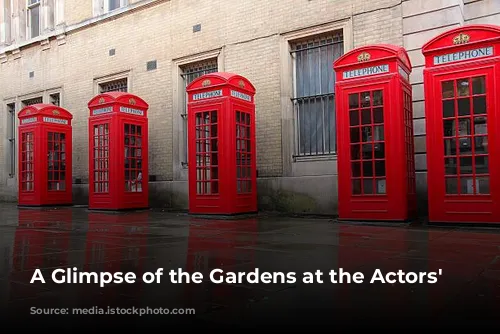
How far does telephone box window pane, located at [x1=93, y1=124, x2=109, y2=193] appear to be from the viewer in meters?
11.9

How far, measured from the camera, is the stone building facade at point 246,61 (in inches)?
372

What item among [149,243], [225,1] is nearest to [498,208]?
[149,243]

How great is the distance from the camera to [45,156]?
1392 centimetres

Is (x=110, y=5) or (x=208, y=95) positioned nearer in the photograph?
(x=208, y=95)

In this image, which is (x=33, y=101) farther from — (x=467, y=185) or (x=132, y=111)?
(x=467, y=185)

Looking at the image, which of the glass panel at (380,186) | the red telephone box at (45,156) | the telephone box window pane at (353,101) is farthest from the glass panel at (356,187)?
the red telephone box at (45,156)

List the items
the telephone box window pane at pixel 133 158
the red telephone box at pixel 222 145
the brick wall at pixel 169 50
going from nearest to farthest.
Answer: the red telephone box at pixel 222 145 < the brick wall at pixel 169 50 < the telephone box window pane at pixel 133 158

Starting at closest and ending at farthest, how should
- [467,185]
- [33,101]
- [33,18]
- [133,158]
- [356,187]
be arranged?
[467,185] → [356,187] → [133,158] → [33,101] → [33,18]

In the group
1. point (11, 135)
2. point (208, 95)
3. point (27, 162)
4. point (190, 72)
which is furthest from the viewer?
point (11, 135)

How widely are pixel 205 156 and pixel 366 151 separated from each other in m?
3.39

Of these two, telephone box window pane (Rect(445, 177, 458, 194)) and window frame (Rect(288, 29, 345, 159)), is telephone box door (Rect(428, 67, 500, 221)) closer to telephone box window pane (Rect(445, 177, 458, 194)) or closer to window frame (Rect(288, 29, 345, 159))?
telephone box window pane (Rect(445, 177, 458, 194))

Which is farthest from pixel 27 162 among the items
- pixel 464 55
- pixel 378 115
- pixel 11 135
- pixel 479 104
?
pixel 479 104

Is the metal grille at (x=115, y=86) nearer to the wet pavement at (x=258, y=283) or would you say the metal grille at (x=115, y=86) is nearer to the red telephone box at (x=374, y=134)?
the wet pavement at (x=258, y=283)

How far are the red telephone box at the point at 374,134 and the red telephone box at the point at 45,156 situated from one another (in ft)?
30.2
